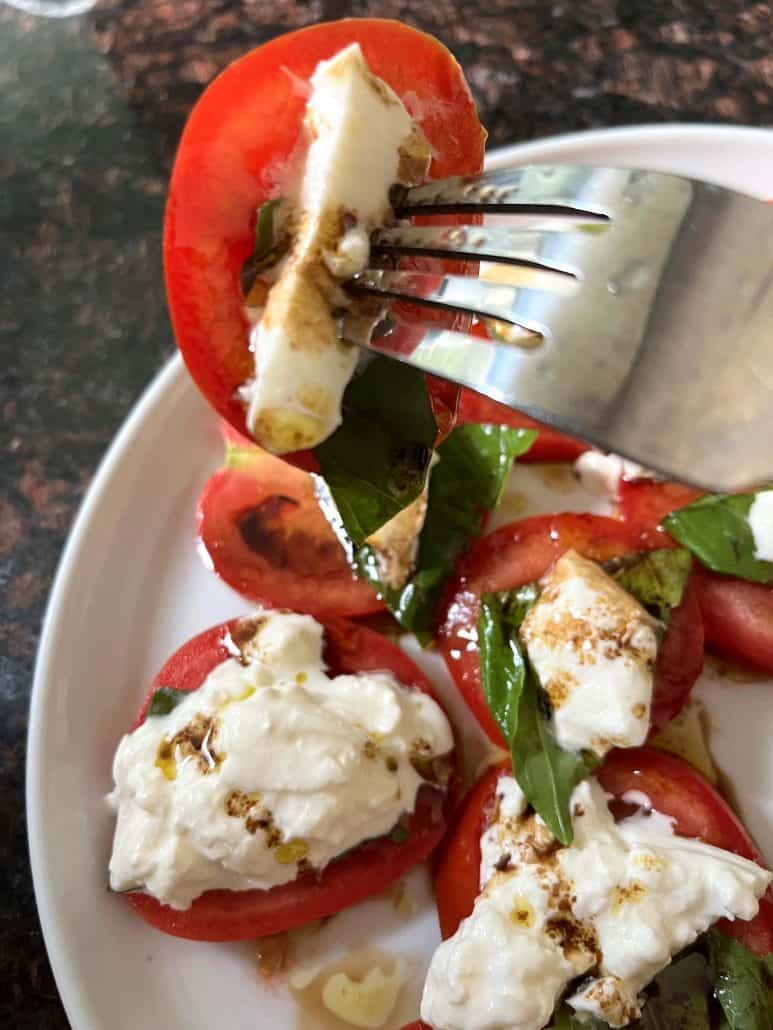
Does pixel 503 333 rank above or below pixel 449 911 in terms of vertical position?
above

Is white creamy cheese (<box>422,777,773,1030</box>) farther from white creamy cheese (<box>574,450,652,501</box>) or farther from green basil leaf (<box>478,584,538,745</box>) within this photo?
white creamy cheese (<box>574,450,652,501</box>)

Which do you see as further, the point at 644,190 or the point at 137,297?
the point at 137,297

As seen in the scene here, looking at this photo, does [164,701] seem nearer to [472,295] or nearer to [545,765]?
[545,765]

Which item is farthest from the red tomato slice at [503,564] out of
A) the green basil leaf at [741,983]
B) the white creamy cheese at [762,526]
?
the green basil leaf at [741,983]

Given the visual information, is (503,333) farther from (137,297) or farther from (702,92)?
(702,92)

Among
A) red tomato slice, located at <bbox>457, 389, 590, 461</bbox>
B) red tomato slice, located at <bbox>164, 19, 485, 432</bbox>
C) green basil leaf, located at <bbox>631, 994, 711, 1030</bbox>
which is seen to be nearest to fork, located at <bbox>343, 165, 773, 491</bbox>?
red tomato slice, located at <bbox>164, 19, 485, 432</bbox>

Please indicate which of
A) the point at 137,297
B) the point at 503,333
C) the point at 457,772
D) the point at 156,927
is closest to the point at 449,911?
the point at 457,772
